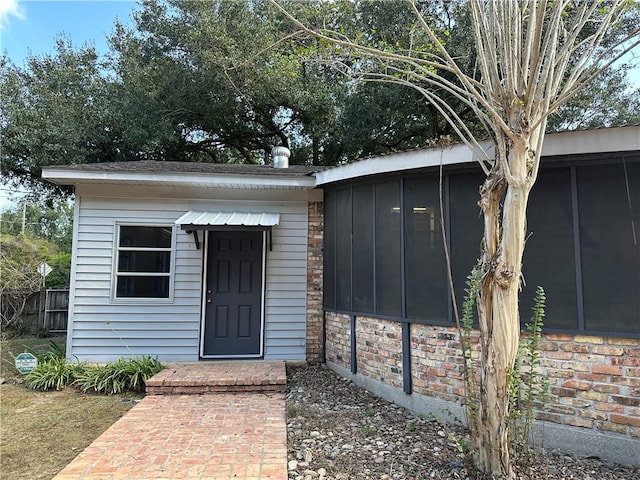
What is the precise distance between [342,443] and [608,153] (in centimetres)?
339

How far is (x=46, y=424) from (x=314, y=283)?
3.75 m

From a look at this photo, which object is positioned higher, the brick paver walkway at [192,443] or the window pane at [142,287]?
the window pane at [142,287]

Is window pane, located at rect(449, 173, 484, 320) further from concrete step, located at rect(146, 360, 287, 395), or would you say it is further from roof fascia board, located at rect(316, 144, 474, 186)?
concrete step, located at rect(146, 360, 287, 395)

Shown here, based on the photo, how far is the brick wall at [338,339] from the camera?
5.28 meters

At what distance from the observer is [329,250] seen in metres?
5.97

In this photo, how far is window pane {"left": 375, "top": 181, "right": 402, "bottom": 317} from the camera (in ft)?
14.6

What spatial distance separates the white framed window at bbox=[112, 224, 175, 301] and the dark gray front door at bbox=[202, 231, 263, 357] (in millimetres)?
654

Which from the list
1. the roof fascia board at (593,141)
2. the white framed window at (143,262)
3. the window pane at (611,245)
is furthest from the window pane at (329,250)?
the window pane at (611,245)

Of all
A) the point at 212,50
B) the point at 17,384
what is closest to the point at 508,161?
the point at 17,384

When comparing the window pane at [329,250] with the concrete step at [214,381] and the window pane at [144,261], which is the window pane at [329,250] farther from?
the window pane at [144,261]

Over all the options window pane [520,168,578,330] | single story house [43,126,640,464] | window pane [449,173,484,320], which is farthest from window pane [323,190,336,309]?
window pane [520,168,578,330]

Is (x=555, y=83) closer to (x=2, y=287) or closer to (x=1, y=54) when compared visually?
(x=2, y=287)

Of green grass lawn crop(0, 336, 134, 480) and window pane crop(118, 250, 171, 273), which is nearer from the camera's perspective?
green grass lawn crop(0, 336, 134, 480)

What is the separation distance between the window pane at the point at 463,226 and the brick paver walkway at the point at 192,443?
90.0 inches
